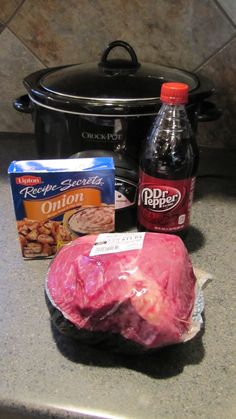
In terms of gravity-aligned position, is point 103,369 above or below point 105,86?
below

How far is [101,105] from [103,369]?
0.36 meters

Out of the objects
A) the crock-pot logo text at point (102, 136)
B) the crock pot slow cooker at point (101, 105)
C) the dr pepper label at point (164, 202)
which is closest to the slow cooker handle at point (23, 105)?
the crock pot slow cooker at point (101, 105)

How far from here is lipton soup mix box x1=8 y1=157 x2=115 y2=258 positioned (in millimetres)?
588

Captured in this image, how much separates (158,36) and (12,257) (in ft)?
1.86

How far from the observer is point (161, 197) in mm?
601

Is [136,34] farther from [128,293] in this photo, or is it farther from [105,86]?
[128,293]

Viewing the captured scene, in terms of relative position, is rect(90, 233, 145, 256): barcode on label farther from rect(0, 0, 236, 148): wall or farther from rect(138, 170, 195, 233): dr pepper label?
rect(0, 0, 236, 148): wall

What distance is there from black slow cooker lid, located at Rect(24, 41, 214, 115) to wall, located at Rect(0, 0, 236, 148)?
0.55 ft

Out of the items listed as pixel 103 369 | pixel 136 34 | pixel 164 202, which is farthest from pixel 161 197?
pixel 136 34

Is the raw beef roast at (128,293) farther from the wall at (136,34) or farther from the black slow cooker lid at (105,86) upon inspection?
the wall at (136,34)

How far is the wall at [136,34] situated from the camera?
86 centimetres

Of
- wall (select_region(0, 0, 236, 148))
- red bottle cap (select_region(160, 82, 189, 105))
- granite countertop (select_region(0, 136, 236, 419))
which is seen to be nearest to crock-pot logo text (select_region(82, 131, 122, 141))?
red bottle cap (select_region(160, 82, 189, 105))

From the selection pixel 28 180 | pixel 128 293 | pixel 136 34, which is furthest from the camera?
pixel 136 34

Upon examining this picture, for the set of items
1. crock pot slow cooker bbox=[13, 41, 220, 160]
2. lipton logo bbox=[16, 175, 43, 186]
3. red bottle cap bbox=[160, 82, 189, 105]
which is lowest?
lipton logo bbox=[16, 175, 43, 186]
